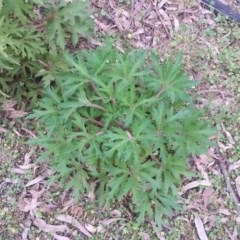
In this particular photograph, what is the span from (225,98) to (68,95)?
1.32m

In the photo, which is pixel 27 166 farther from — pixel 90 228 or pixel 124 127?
pixel 124 127

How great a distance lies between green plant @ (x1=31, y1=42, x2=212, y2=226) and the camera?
326 cm

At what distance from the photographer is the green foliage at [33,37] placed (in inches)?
129

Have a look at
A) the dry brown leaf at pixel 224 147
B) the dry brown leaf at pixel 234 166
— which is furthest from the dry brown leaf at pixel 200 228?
the dry brown leaf at pixel 224 147

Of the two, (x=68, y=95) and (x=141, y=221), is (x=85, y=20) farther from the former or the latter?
(x=141, y=221)

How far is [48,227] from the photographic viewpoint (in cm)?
360

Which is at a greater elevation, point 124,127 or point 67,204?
point 124,127

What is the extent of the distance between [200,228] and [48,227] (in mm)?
1033

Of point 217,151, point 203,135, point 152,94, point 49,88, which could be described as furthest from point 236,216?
point 49,88

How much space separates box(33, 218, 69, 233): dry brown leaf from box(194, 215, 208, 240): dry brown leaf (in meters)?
0.89

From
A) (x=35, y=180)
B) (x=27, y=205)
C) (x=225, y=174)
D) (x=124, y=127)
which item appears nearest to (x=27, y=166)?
(x=35, y=180)

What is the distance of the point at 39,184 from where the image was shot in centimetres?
372

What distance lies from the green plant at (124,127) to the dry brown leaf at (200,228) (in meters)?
0.25

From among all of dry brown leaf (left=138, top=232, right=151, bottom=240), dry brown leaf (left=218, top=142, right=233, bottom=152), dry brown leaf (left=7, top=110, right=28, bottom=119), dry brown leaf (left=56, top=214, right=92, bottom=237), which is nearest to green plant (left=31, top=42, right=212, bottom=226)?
dry brown leaf (left=138, top=232, right=151, bottom=240)
